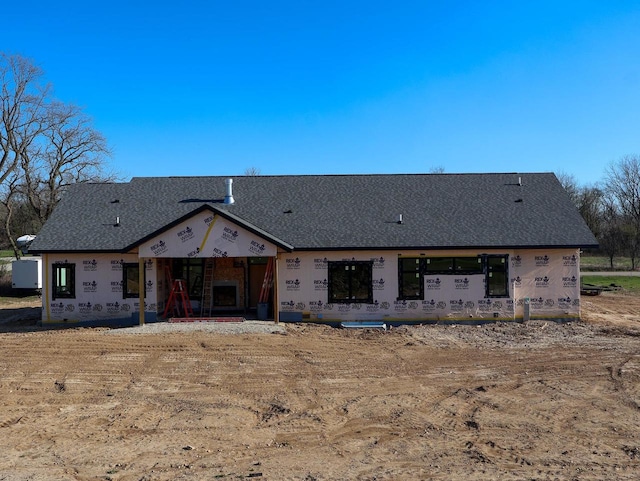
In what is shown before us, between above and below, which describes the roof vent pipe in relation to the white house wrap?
above

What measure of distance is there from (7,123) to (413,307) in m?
35.3

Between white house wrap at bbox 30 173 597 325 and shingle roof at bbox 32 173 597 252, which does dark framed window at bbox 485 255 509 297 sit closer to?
white house wrap at bbox 30 173 597 325

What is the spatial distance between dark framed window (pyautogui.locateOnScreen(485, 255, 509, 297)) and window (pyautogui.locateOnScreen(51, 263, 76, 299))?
567 inches

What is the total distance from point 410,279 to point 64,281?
12.1 metres

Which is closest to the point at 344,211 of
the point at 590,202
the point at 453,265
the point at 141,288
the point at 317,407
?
the point at 453,265

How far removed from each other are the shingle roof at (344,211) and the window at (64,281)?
800mm

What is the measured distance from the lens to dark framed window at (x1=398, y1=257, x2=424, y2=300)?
1794 cm

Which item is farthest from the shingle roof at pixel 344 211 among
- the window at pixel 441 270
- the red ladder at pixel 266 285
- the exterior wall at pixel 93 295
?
the red ladder at pixel 266 285

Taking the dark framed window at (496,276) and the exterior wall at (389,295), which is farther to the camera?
the dark framed window at (496,276)

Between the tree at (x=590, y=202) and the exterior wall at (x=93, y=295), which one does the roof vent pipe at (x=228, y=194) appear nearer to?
the exterior wall at (x=93, y=295)

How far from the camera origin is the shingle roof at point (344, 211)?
18000mm

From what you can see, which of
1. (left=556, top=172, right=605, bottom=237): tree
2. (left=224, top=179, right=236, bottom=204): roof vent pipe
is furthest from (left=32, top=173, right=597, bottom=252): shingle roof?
(left=556, top=172, right=605, bottom=237): tree

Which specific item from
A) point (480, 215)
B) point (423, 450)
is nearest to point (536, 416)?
point (423, 450)

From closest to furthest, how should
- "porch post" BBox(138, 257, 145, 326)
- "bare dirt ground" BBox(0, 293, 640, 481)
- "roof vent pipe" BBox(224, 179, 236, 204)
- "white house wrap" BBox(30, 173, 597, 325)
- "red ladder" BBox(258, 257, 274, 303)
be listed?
1. "bare dirt ground" BBox(0, 293, 640, 481)
2. "porch post" BBox(138, 257, 145, 326)
3. "white house wrap" BBox(30, 173, 597, 325)
4. "red ladder" BBox(258, 257, 274, 303)
5. "roof vent pipe" BBox(224, 179, 236, 204)
